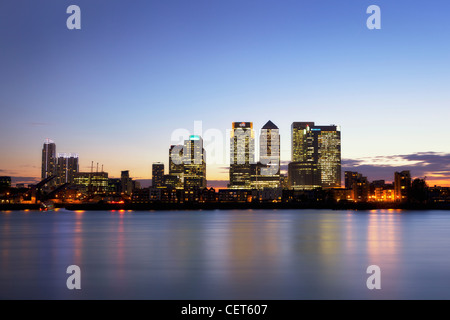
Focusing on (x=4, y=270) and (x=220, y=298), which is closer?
(x=220, y=298)

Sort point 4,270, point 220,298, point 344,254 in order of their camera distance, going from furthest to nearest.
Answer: point 344,254 → point 4,270 → point 220,298

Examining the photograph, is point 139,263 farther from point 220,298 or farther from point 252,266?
point 220,298

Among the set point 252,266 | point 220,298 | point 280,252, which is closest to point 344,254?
point 280,252

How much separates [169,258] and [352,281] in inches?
657

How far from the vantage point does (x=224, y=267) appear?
3195 cm

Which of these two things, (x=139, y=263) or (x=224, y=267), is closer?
(x=224, y=267)
